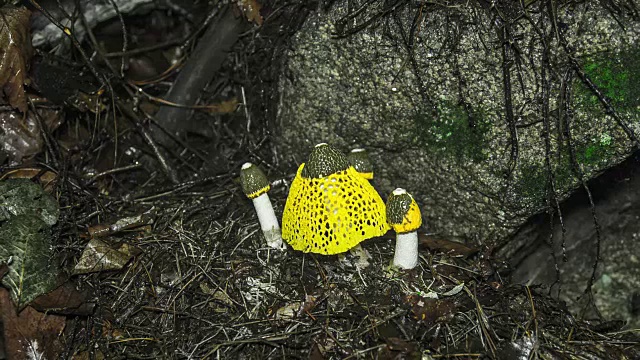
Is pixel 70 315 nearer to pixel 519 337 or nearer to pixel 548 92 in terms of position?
pixel 519 337

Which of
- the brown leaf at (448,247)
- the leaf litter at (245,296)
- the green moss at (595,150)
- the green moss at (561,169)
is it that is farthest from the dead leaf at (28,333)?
the green moss at (595,150)

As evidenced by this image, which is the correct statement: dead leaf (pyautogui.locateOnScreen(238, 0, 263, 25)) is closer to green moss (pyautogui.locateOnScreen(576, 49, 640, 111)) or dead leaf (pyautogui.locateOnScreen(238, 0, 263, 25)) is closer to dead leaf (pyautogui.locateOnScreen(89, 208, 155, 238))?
dead leaf (pyautogui.locateOnScreen(89, 208, 155, 238))

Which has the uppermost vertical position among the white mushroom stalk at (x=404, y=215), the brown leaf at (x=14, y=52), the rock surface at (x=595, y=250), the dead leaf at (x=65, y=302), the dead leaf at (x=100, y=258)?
the brown leaf at (x=14, y=52)

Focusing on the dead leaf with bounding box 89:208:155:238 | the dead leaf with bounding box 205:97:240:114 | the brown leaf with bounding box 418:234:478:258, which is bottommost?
the brown leaf with bounding box 418:234:478:258

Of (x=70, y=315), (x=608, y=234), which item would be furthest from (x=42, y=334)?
(x=608, y=234)

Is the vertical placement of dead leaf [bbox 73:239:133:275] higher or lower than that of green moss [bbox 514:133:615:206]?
higher

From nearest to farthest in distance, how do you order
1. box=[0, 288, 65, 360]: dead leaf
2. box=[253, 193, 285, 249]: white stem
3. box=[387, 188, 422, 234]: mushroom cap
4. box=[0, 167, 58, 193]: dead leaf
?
box=[387, 188, 422, 234]: mushroom cap → box=[0, 288, 65, 360]: dead leaf → box=[253, 193, 285, 249]: white stem → box=[0, 167, 58, 193]: dead leaf

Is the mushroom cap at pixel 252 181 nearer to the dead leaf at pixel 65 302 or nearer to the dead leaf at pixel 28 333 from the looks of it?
the dead leaf at pixel 65 302

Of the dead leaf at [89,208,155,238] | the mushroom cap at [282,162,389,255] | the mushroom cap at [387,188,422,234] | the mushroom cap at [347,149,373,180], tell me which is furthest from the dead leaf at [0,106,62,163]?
the mushroom cap at [387,188,422,234]
